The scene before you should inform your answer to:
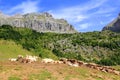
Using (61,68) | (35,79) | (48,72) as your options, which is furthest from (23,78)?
(61,68)

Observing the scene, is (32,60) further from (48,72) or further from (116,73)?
(116,73)

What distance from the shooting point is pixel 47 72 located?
36719 millimetres

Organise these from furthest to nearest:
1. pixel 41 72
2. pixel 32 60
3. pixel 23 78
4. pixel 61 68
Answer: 1. pixel 32 60
2. pixel 61 68
3. pixel 41 72
4. pixel 23 78

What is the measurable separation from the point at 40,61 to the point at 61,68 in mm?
4220

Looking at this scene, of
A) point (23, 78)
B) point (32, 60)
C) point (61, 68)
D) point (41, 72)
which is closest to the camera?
point (23, 78)

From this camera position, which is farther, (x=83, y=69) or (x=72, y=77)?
(x=83, y=69)

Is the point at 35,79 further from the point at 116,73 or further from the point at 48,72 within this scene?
the point at 116,73

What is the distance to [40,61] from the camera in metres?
42.2

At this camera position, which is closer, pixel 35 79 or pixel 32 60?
pixel 35 79

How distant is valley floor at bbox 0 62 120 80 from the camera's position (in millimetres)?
34938

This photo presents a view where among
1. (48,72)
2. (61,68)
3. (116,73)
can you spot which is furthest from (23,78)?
(116,73)

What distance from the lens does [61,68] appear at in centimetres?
3897

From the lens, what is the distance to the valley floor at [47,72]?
3494 cm

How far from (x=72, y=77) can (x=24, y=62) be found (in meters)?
7.29
